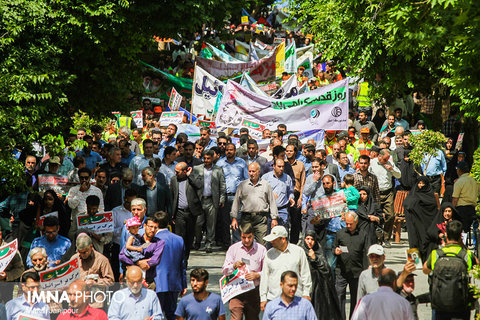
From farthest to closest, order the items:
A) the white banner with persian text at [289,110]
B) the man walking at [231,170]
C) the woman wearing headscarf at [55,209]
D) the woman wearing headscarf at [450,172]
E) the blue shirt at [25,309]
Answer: the white banner with persian text at [289,110] < the woman wearing headscarf at [450,172] < the man walking at [231,170] < the woman wearing headscarf at [55,209] < the blue shirt at [25,309]

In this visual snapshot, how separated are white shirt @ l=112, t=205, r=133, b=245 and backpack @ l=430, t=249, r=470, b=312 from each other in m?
4.85

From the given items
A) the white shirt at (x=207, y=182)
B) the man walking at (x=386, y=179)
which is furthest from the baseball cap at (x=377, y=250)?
the man walking at (x=386, y=179)

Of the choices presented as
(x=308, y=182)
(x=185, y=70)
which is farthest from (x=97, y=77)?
(x=185, y=70)

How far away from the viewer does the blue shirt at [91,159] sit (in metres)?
16.6

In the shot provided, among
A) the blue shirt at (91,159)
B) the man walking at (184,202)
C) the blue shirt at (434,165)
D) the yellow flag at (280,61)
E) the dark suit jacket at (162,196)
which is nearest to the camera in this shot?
the dark suit jacket at (162,196)

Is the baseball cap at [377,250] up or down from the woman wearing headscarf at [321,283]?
up

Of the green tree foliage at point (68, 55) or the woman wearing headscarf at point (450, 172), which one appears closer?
the green tree foliage at point (68, 55)

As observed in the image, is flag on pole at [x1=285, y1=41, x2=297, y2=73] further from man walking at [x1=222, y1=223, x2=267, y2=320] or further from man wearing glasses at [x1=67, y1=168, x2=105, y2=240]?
→ man walking at [x1=222, y1=223, x2=267, y2=320]

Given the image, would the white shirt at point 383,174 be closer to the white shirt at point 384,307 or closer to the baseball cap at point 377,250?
the baseball cap at point 377,250

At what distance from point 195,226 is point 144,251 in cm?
586

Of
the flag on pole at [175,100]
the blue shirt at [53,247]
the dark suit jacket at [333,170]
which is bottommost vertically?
the blue shirt at [53,247]

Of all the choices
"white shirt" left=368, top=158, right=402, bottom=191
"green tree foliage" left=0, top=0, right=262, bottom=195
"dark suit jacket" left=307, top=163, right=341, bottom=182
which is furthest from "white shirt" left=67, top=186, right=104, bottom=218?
"white shirt" left=368, top=158, right=402, bottom=191

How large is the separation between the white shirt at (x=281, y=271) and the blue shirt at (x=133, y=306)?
5.25 ft

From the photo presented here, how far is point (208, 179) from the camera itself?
53.2ft
